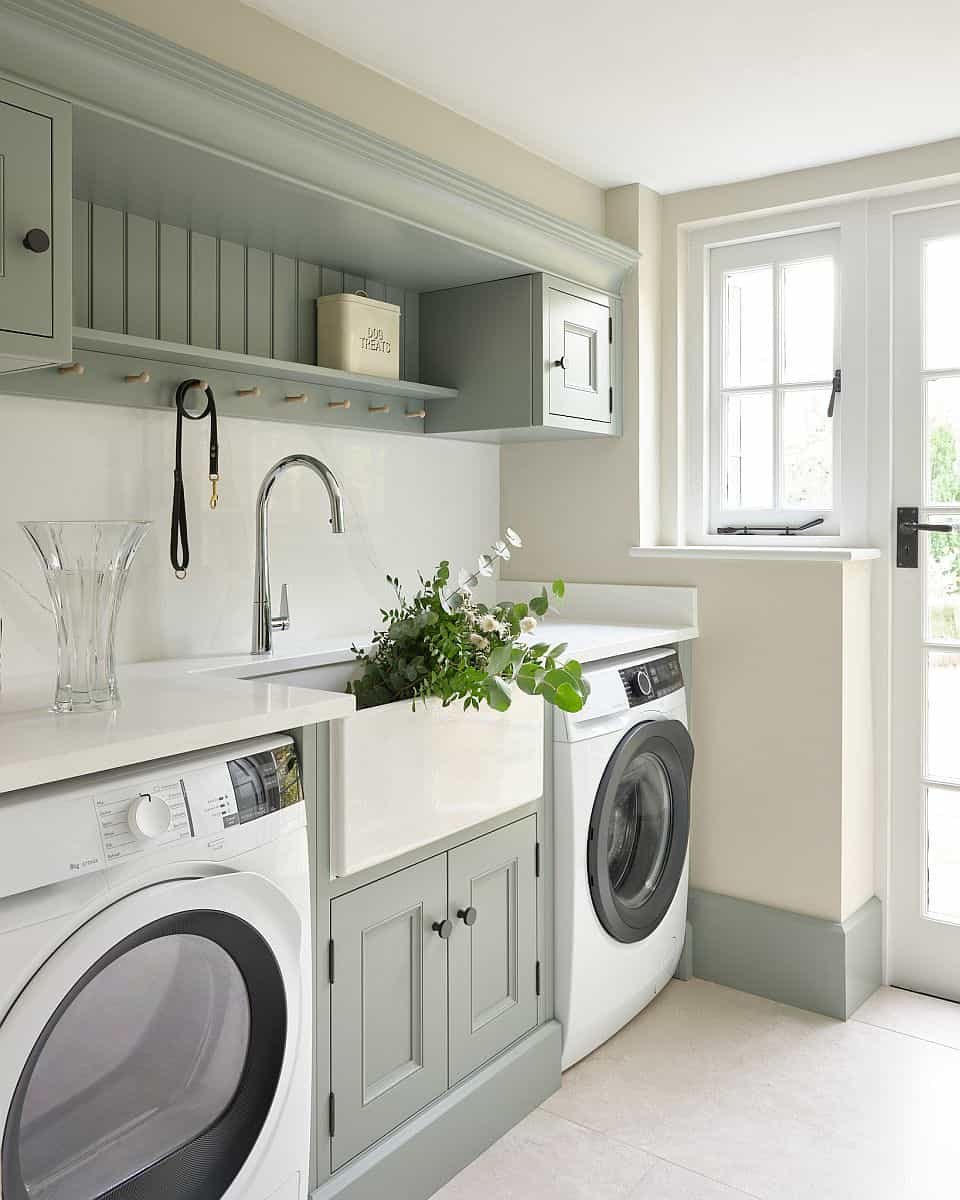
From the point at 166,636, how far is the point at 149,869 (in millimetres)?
976

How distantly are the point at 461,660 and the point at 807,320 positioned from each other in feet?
5.82

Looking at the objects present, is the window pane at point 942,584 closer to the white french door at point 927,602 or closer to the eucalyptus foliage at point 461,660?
the white french door at point 927,602

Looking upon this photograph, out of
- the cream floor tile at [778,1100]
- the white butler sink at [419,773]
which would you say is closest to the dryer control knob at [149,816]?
the white butler sink at [419,773]

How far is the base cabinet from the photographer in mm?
1701

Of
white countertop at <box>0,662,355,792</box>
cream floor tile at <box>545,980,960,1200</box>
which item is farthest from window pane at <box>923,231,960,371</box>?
white countertop at <box>0,662,355,792</box>

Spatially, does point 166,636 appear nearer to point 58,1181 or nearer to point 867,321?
point 58,1181

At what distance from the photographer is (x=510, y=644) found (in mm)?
1861

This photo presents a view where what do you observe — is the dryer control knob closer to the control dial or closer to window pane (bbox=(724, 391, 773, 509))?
the control dial

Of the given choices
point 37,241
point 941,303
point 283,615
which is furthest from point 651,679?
point 37,241

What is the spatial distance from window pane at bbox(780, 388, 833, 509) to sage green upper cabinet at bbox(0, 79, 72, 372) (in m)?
2.10

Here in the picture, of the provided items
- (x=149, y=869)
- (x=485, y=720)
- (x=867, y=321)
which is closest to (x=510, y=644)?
(x=485, y=720)

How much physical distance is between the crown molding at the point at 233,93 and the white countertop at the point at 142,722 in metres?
0.96

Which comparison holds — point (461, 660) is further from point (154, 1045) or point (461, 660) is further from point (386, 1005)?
point (154, 1045)

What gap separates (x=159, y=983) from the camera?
1.34 m
